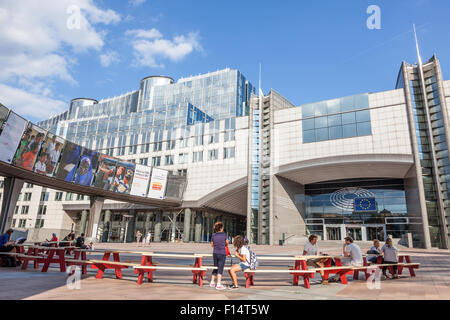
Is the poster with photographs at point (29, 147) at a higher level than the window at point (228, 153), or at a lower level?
lower

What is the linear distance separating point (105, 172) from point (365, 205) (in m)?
36.3

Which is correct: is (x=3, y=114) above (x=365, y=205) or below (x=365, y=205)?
above

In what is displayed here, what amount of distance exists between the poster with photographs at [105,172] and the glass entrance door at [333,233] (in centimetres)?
3195

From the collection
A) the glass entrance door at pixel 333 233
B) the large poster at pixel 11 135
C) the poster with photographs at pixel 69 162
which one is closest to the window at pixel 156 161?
the poster with photographs at pixel 69 162

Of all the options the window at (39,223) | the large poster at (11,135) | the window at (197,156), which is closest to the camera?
the large poster at (11,135)

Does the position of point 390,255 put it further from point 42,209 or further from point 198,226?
point 42,209

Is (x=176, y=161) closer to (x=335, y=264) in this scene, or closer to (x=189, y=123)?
(x=189, y=123)

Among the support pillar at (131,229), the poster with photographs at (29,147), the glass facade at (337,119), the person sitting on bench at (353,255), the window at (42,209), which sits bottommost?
the person sitting on bench at (353,255)

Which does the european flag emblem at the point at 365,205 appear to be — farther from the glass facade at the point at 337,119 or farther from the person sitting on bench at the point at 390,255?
the person sitting on bench at the point at 390,255

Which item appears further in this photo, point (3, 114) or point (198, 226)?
point (198, 226)

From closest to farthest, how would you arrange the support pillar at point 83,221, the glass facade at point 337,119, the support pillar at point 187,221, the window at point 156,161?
the glass facade at point 337,119 < the support pillar at point 187,221 < the window at point 156,161 < the support pillar at point 83,221

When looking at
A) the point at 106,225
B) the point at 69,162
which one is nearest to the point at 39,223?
the point at 106,225

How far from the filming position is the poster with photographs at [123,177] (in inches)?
1521

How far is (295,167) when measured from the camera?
41.8m
